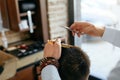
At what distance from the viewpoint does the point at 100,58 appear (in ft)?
8.42

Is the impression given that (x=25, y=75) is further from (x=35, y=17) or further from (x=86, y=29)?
(x=86, y=29)

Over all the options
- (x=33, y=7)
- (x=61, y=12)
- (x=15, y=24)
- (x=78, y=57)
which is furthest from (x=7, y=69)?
(x=61, y=12)

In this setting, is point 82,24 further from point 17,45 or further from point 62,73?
point 17,45

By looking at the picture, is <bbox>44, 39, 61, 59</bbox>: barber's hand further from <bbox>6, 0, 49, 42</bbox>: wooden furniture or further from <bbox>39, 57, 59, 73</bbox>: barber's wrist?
<bbox>6, 0, 49, 42</bbox>: wooden furniture

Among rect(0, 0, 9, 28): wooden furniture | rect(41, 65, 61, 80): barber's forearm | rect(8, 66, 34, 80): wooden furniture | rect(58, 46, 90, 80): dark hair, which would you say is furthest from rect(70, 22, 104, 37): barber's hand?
rect(0, 0, 9, 28): wooden furniture

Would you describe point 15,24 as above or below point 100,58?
above

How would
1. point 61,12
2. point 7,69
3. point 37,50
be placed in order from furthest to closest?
point 61,12, point 37,50, point 7,69

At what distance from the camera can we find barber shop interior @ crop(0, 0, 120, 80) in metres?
1.81

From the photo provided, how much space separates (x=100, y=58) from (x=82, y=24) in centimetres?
→ 159

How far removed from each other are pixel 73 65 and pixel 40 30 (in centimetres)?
137

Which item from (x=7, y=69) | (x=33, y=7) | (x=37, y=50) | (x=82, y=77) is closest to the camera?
(x=82, y=77)

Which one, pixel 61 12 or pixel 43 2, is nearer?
pixel 43 2

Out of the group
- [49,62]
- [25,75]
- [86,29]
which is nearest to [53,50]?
[49,62]

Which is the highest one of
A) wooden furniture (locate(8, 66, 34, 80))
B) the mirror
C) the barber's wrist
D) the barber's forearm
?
the mirror
